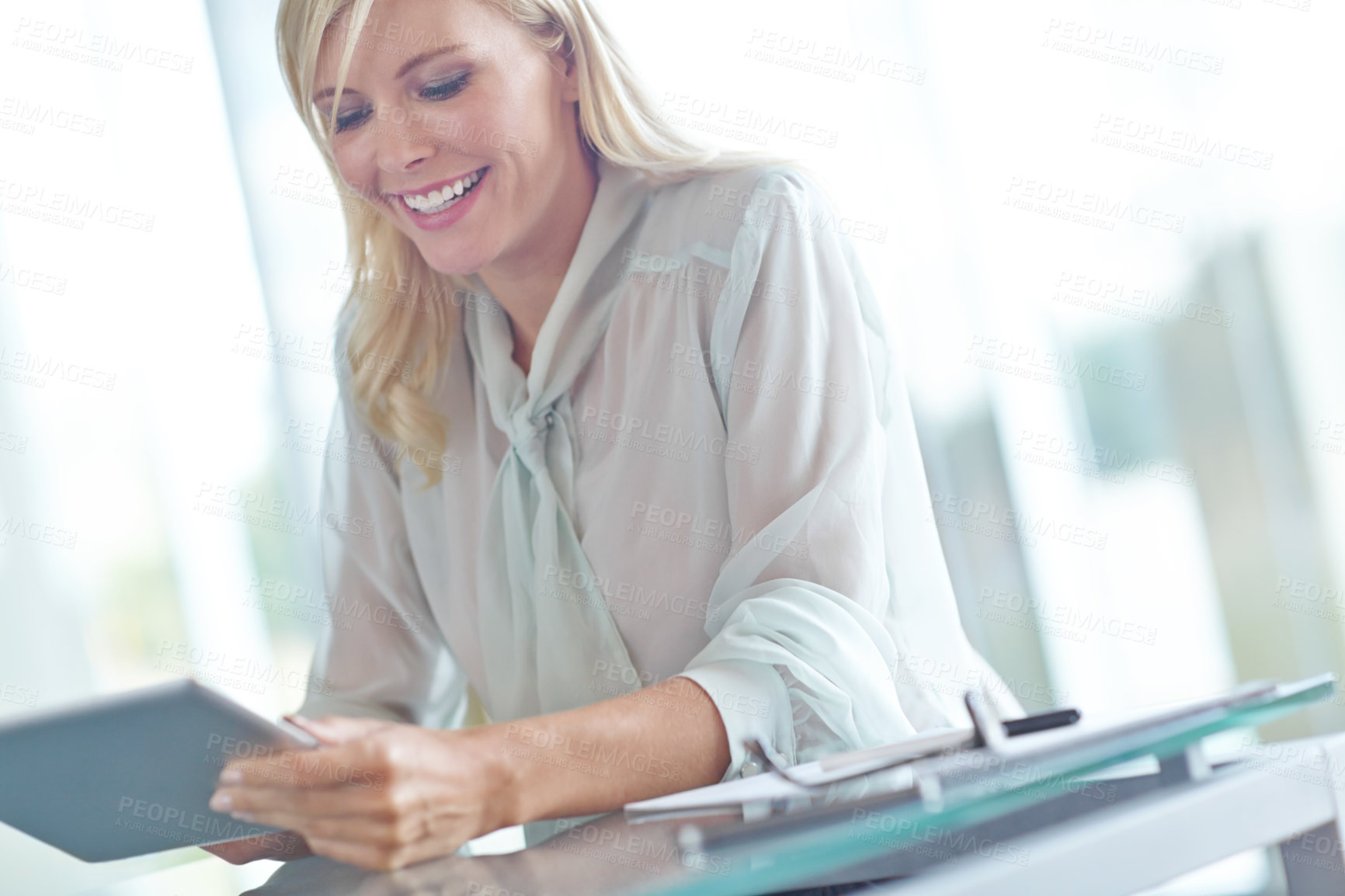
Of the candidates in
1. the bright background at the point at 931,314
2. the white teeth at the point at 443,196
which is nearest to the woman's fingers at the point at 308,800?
the white teeth at the point at 443,196

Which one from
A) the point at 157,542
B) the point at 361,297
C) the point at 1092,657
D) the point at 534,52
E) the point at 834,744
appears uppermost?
the point at 534,52

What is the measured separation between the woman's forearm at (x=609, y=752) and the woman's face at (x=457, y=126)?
0.57 meters

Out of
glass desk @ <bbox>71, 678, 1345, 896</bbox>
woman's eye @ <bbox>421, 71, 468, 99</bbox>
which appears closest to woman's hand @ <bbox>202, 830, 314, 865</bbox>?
glass desk @ <bbox>71, 678, 1345, 896</bbox>

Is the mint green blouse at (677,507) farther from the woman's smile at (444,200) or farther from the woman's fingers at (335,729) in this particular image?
the woman's fingers at (335,729)

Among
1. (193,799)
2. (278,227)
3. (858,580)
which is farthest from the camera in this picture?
(278,227)

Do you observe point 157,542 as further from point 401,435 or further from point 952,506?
point 952,506

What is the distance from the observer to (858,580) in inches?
30.4

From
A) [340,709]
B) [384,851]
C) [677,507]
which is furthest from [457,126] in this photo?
[384,851]

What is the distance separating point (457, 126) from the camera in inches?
40.2

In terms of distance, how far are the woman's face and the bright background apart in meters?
0.38

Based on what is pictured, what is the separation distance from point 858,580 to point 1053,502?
1.05 m

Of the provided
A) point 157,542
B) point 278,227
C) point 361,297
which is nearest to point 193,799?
point 361,297

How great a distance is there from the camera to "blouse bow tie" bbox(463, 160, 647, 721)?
98 centimetres

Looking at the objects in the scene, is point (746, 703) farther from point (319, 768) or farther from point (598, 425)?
point (598, 425)
